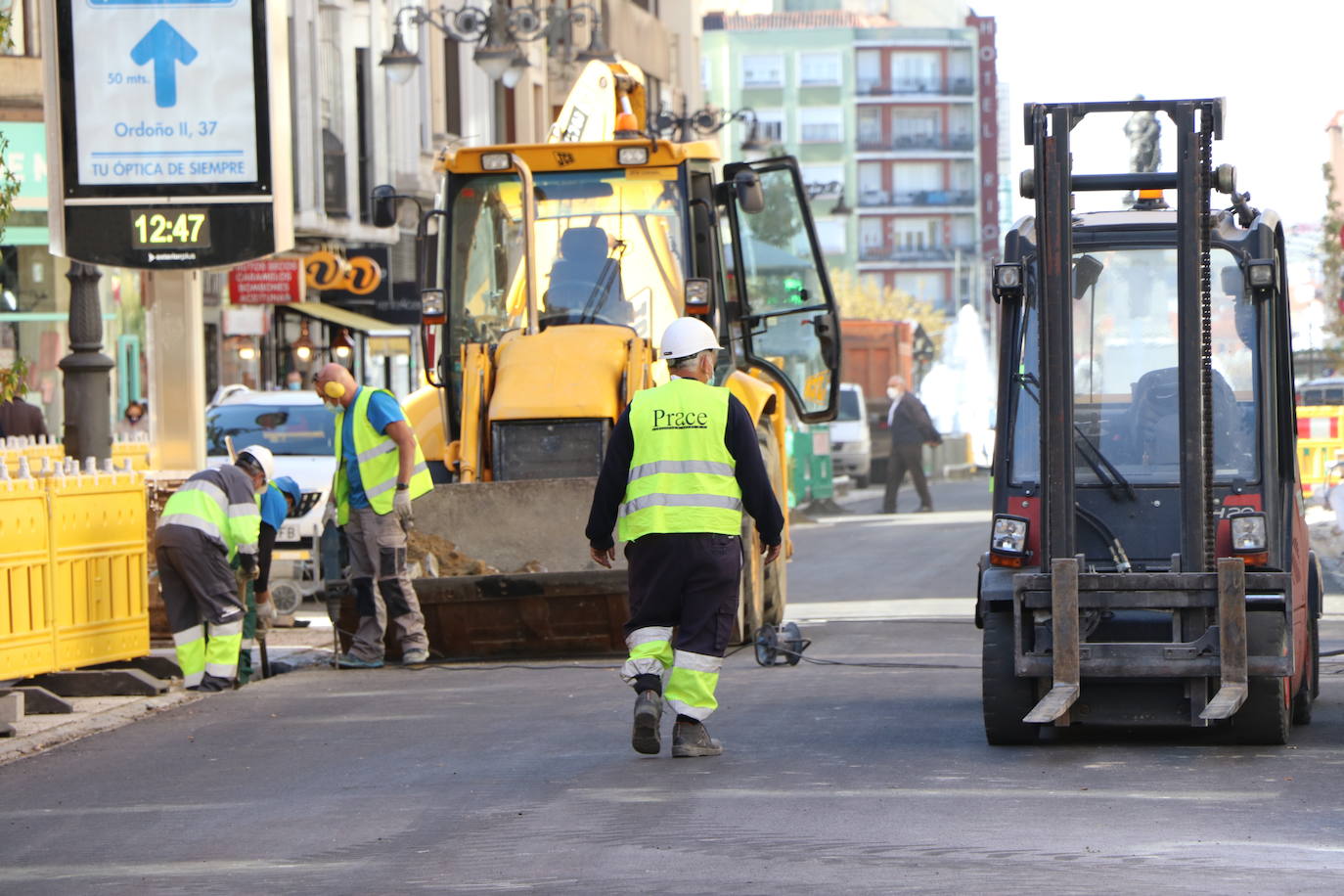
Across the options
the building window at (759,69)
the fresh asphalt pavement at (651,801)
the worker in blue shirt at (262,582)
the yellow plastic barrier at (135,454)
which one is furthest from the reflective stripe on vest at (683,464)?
the building window at (759,69)

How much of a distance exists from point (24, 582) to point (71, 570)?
0.61 meters

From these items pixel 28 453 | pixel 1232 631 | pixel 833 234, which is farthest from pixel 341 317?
pixel 833 234

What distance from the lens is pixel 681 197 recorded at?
15375 millimetres

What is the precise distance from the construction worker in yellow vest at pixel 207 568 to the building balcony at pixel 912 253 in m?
105

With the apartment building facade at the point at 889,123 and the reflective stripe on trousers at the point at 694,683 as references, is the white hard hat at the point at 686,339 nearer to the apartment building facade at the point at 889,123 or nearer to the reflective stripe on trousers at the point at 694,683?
the reflective stripe on trousers at the point at 694,683

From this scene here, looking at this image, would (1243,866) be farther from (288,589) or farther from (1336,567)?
(1336,567)

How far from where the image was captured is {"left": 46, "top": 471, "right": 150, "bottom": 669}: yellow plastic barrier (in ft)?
42.5

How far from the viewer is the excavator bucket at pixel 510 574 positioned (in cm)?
1391

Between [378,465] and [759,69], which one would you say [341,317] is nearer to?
[378,465]

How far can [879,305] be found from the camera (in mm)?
94250

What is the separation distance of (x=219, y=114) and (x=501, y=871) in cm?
919

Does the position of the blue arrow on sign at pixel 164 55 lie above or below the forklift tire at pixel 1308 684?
above

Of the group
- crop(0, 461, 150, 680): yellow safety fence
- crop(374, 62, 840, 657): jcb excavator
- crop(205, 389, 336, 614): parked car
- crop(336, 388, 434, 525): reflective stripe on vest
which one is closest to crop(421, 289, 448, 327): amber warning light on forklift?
crop(374, 62, 840, 657): jcb excavator

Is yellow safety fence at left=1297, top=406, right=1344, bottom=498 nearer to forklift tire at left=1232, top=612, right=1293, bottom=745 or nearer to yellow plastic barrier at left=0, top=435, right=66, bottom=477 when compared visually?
yellow plastic barrier at left=0, top=435, right=66, bottom=477
